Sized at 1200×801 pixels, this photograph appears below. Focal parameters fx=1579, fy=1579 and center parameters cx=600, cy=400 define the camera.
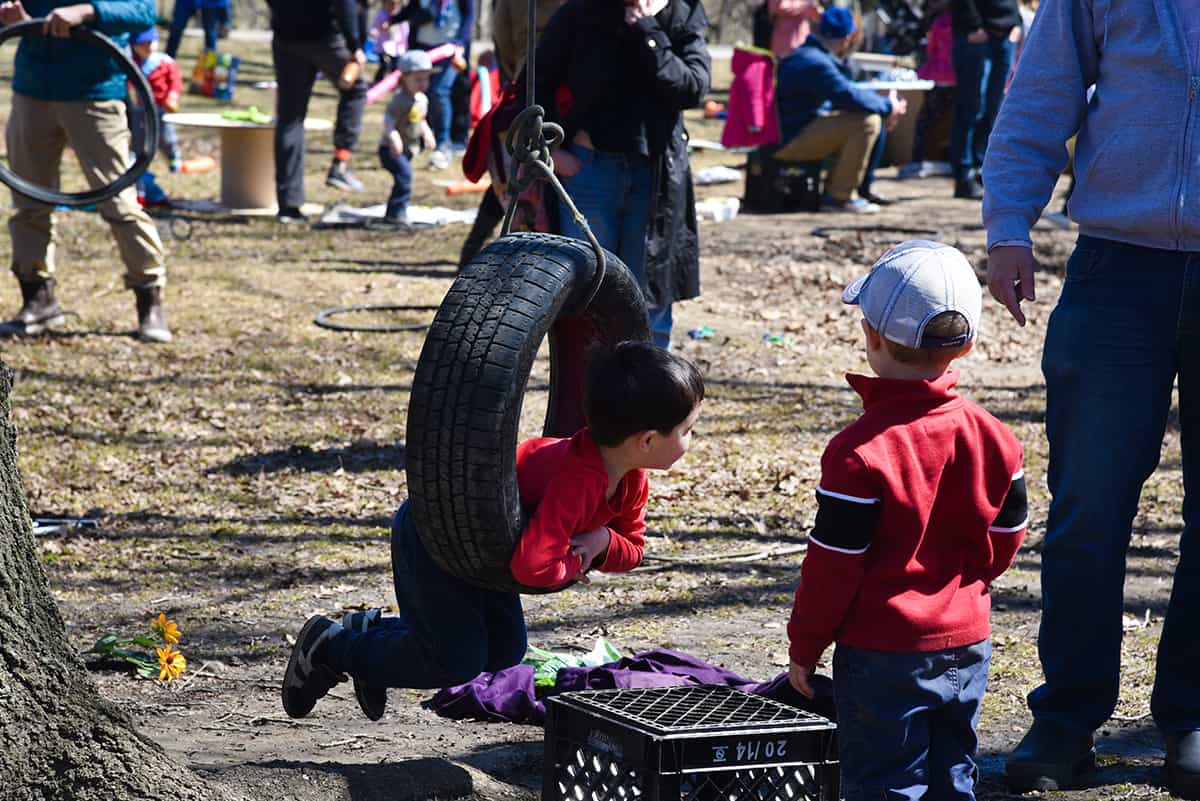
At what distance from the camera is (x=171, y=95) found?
1474cm

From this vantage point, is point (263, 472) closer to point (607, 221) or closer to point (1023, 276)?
point (607, 221)

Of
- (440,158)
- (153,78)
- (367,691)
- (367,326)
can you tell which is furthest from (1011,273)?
(440,158)

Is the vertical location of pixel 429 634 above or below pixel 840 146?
below

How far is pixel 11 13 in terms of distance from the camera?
7656 millimetres

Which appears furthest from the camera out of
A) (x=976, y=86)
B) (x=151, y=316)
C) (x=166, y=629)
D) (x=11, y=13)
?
(x=976, y=86)

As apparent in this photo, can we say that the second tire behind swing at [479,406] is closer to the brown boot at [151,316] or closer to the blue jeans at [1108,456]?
the blue jeans at [1108,456]

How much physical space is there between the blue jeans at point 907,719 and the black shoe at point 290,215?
10.0 m

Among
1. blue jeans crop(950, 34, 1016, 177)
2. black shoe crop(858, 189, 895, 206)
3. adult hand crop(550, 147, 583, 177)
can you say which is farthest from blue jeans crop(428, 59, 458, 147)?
adult hand crop(550, 147, 583, 177)

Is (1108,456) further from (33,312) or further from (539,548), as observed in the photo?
(33,312)

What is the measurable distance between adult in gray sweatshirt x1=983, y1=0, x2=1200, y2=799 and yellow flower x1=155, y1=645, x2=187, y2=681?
217cm

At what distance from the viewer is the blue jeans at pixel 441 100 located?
1556 cm

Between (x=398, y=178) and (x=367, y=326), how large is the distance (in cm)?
361

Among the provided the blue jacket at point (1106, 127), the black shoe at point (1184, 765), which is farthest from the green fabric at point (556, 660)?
the blue jacket at point (1106, 127)

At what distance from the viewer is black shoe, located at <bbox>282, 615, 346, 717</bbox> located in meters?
3.64
